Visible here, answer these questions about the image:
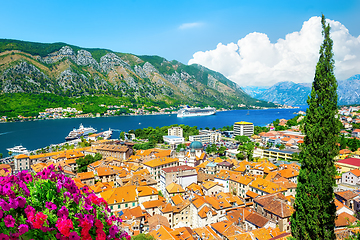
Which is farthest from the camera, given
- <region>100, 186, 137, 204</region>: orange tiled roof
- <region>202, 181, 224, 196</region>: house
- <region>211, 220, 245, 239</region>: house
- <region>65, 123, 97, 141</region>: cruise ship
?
<region>65, 123, 97, 141</region>: cruise ship

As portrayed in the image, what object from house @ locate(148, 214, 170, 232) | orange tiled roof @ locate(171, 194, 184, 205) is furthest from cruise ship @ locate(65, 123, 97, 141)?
house @ locate(148, 214, 170, 232)

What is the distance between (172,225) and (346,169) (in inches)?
1398

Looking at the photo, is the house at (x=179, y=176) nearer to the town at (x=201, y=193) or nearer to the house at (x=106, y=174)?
the town at (x=201, y=193)

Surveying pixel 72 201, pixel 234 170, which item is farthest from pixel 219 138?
pixel 72 201

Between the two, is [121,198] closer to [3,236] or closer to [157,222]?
[157,222]

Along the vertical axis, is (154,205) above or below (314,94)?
below

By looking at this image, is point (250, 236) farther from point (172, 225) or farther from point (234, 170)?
point (234, 170)

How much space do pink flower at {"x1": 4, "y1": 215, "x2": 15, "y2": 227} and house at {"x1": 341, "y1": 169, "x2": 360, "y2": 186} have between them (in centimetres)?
4665

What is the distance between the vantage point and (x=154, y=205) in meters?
29.8

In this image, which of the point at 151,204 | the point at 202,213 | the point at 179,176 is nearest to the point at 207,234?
the point at 202,213

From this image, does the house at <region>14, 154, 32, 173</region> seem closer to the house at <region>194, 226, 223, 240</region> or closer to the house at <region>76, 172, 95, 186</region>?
the house at <region>76, 172, 95, 186</region>

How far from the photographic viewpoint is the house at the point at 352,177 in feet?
122

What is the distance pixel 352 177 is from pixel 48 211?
152ft

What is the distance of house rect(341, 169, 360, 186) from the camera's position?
37.2 metres
